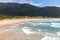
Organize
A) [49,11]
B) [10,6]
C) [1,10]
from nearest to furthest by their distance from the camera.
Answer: [1,10] → [10,6] → [49,11]

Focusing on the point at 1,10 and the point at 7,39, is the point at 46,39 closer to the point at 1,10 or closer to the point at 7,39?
the point at 7,39

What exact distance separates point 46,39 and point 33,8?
87.4 metres

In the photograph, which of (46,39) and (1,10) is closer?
(46,39)

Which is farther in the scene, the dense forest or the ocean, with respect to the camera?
the dense forest

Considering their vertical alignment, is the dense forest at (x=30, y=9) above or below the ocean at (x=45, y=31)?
below

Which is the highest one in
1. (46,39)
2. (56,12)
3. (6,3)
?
(46,39)

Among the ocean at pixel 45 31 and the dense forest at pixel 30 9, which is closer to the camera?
the ocean at pixel 45 31

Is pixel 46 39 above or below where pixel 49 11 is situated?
above

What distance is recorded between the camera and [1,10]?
83.3 m

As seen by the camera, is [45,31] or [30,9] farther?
[30,9]

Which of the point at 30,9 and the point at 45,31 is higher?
the point at 45,31

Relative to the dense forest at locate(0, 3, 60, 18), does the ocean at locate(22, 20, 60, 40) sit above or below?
above

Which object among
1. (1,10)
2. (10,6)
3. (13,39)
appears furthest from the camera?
(10,6)

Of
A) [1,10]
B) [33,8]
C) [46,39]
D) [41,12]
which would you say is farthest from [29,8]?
[46,39]
